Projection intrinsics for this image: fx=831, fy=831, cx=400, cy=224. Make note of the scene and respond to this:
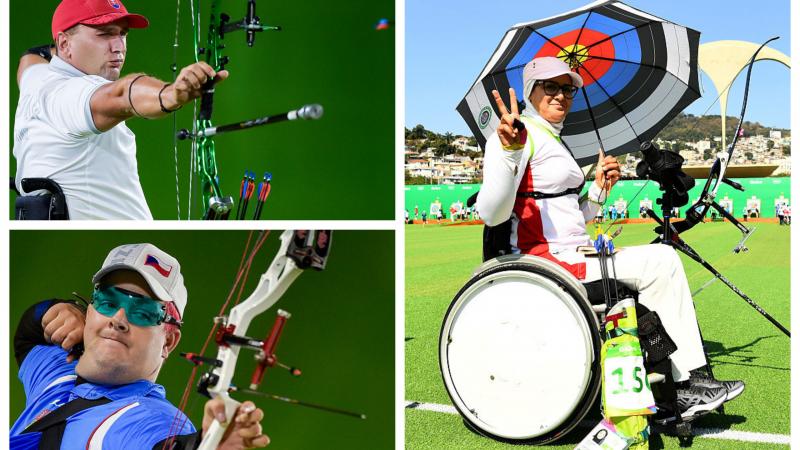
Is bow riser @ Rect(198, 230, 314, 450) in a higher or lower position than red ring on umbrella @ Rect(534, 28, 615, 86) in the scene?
lower

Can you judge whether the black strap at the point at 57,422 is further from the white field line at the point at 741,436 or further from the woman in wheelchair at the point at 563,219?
the white field line at the point at 741,436

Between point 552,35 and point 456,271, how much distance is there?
3919mm

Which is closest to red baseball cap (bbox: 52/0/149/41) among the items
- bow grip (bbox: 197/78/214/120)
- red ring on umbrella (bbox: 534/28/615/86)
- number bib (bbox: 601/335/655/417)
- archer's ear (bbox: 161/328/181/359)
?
bow grip (bbox: 197/78/214/120)

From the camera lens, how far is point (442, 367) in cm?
285

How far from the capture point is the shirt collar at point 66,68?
227cm

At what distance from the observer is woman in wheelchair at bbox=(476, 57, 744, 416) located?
103 inches

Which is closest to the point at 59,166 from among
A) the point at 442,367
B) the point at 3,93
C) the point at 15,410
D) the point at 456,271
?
the point at 3,93

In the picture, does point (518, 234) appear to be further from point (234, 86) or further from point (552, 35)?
point (234, 86)

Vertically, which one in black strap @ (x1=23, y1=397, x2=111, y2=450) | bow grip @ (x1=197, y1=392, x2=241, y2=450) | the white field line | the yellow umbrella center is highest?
the yellow umbrella center

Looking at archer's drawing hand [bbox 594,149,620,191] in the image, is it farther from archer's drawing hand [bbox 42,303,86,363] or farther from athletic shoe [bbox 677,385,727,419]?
archer's drawing hand [bbox 42,303,86,363]

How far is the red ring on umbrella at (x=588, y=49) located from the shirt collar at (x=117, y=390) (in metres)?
1.85

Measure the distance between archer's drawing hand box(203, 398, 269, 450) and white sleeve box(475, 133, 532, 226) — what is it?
114 cm

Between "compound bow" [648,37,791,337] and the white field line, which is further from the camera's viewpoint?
"compound bow" [648,37,791,337]

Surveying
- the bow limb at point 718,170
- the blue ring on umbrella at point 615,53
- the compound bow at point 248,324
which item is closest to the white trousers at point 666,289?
the bow limb at point 718,170
